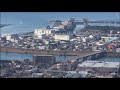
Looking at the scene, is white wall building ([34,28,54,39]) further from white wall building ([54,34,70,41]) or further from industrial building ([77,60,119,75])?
industrial building ([77,60,119,75])

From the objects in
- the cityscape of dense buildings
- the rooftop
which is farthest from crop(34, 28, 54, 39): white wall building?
the rooftop

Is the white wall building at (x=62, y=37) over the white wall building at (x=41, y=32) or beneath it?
beneath

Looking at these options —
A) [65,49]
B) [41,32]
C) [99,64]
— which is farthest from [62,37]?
[99,64]

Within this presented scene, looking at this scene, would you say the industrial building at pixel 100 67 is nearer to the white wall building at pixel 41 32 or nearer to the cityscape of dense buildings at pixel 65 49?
the cityscape of dense buildings at pixel 65 49

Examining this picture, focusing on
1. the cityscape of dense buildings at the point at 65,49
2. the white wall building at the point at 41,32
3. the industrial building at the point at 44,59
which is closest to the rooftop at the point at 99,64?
the cityscape of dense buildings at the point at 65,49

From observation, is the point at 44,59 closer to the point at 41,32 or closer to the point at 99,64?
the point at 41,32
